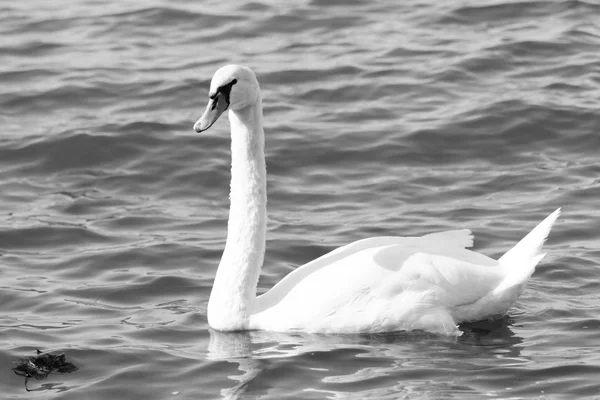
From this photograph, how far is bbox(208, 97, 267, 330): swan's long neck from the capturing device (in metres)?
8.42

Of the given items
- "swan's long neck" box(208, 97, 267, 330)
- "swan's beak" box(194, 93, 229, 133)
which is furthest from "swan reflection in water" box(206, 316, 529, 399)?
"swan's beak" box(194, 93, 229, 133)

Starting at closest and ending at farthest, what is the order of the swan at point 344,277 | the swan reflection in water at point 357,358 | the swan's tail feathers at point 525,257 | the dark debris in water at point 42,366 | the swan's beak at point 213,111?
the swan reflection in water at point 357,358 < the dark debris in water at point 42,366 < the swan's beak at point 213,111 < the swan at point 344,277 < the swan's tail feathers at point 525,257

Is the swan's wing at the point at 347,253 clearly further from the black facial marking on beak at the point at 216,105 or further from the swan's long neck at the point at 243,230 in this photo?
the black facial marking on beak at the point at 216,105

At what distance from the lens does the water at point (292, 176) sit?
25.7 ft

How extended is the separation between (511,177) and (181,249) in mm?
3476

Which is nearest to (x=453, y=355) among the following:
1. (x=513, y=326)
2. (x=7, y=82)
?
(x=513, y=326)

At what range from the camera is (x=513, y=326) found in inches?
336

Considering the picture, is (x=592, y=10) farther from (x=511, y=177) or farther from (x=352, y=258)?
(x=352, y=258)

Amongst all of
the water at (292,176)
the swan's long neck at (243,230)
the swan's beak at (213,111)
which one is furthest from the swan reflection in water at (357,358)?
the swan's beak at (213,111)

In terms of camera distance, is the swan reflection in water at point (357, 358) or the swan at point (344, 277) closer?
the swan reflection in water at point (357, 358)

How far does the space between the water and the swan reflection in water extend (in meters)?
0.02

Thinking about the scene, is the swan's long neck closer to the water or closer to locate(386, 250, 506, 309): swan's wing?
the water

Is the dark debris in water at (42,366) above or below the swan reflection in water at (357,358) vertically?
above

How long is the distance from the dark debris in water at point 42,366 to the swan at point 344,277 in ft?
3.70
